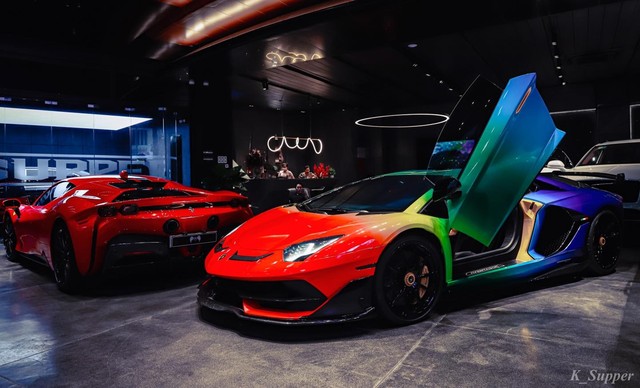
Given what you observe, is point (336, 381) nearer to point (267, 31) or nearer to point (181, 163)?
point (267, 31)

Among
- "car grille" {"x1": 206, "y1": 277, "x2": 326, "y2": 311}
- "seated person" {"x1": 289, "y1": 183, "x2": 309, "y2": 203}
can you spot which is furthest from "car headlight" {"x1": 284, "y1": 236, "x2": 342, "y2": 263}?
"seated person" {"x1": 289, "y1": 183, "x2": 309, "y2": 203}

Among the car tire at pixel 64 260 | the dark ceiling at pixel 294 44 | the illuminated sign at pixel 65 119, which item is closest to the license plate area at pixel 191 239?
the car tire at pixel 64 260

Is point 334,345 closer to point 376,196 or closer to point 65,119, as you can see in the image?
point 376,196

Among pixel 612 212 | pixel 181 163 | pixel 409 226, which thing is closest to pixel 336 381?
pixel 409 226

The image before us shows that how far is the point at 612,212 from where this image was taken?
416 centimetres

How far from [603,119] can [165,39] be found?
38.7 feet

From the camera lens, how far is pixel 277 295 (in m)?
2.60

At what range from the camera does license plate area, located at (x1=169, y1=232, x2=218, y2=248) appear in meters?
3.89

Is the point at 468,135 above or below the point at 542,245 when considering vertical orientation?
above

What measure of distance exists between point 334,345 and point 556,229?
2453mm

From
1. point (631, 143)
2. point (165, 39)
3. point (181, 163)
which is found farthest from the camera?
point (181, 163)

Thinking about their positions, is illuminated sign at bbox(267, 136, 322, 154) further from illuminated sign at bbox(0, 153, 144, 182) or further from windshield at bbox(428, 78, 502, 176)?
windshield at bbox(428, 78, 502, 176)

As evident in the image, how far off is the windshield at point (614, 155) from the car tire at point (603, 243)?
2920 millimetres

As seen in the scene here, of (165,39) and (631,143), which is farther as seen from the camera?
(165,39)
